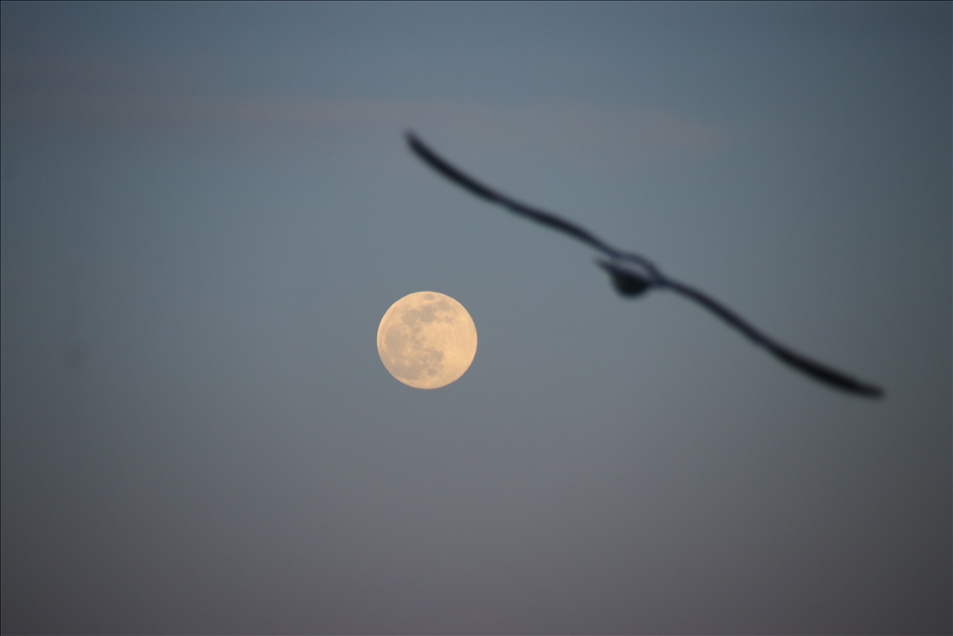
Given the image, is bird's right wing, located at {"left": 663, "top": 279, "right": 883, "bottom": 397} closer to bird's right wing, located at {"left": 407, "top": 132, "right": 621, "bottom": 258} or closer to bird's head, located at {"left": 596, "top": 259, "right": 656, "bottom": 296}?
bird's head, located at {"left": 596, "top": 259, "right": 656, "bottom": 296}

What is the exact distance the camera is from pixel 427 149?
941cm

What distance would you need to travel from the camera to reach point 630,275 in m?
10.3

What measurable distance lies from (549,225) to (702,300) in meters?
2.48

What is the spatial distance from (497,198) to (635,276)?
2.11 meters

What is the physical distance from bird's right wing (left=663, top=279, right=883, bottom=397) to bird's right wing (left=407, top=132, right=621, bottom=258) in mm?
1283

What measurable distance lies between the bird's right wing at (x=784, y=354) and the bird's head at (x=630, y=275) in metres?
0.28

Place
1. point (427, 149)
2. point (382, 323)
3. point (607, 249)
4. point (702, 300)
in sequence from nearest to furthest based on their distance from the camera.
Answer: point (427, 149) < point (607, 249) < point (702, 300) < point (382, 323)

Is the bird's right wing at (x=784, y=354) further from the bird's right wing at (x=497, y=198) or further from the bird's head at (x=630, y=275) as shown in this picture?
the bird's right wing at (x=497, y=198)

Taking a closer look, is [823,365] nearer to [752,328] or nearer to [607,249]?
[752,328]

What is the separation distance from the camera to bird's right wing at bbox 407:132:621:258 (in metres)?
9.45

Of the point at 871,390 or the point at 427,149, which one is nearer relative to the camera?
the point at 427,149

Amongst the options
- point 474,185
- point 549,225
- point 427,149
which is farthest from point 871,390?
point 427,149

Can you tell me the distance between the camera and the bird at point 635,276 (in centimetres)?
966

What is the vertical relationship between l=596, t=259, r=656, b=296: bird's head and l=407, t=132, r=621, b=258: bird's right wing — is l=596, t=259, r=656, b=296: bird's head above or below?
below
